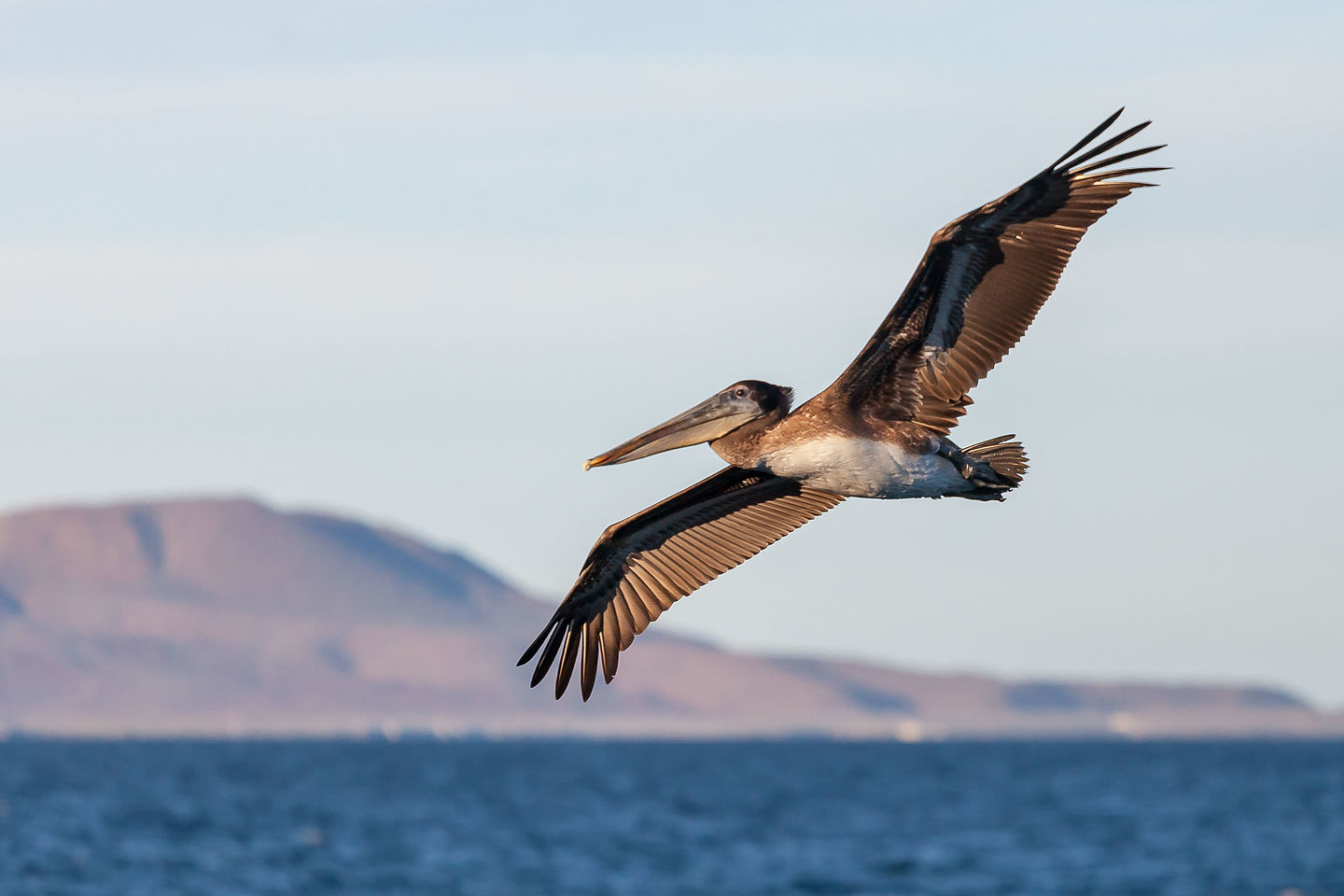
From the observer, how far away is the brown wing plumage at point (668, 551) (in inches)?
687

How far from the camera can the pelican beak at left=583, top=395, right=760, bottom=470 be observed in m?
15.5

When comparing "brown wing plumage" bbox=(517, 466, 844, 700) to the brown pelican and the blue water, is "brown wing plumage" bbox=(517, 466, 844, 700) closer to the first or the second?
the brown pelican

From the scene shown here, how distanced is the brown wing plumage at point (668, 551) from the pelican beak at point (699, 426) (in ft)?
5.65

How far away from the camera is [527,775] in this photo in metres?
176

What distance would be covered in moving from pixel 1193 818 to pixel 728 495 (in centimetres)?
9555

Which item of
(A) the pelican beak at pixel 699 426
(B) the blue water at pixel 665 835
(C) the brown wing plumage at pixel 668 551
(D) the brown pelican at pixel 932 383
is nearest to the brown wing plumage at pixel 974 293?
(D) the brown pelican at pixel 932 383

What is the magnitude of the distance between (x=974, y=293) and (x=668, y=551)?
441 centimetres

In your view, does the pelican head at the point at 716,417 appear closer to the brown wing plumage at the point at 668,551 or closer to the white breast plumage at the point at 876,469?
the white breast plumage at the point at 876,469

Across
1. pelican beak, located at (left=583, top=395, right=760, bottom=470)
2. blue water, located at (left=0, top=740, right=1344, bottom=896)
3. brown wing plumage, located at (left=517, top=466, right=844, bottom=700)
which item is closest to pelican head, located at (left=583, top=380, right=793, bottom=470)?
pelican beak, located at (left=583, top=395, right=760, bottom=470)

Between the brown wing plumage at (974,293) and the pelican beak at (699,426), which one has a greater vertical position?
the brown wing plumage at (974,293)

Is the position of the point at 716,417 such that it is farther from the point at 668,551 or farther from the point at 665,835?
the point at 665,835

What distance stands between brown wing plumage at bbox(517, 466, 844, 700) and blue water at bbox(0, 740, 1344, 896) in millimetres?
51282

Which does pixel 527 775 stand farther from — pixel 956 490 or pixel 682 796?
pixel 956 490

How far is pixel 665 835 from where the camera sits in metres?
93.4
